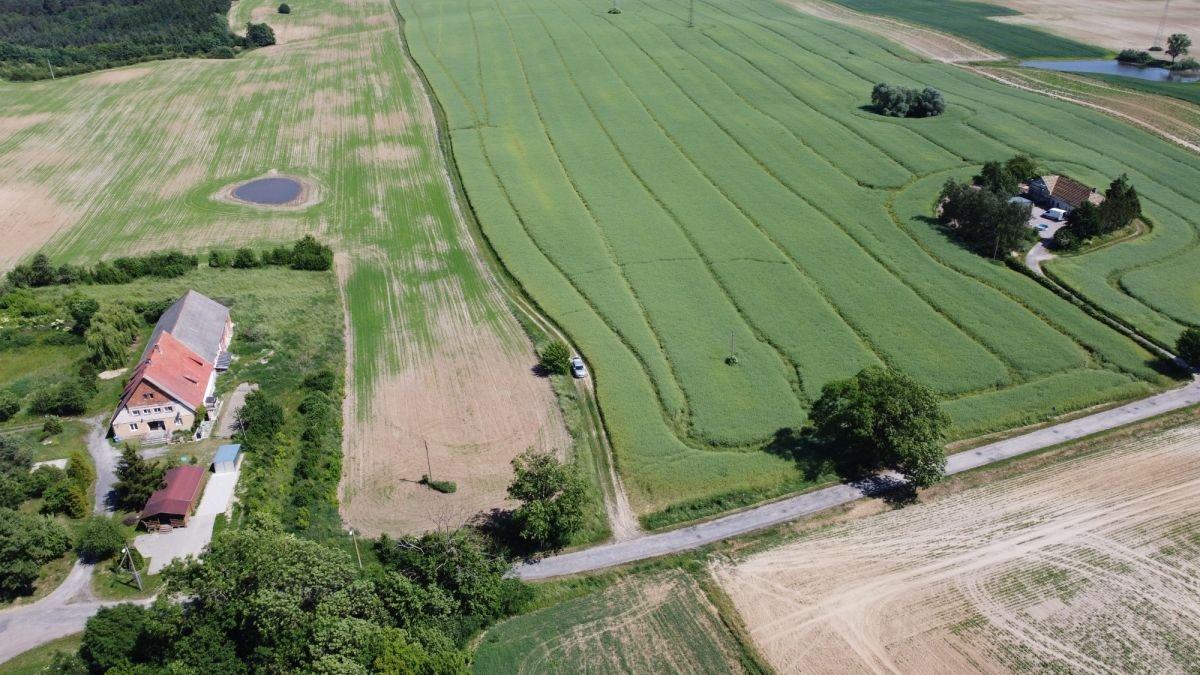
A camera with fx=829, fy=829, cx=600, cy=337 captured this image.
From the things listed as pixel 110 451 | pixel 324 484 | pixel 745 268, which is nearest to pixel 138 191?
pixel 110 451

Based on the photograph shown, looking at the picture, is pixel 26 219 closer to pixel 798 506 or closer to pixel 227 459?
pixel 227 459

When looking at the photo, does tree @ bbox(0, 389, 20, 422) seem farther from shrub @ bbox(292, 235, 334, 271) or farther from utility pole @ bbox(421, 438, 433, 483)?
utility pole @ bbox(421, 438, 433, 483)

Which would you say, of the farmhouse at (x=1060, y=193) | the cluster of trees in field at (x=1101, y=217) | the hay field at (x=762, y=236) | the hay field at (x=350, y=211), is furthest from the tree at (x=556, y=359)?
the farmhouse at (x=1060, y=193)

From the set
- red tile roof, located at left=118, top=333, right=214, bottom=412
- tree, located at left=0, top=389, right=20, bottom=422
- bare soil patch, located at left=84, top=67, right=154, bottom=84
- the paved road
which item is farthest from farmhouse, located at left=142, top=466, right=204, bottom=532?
bare soil patch, located at left=84, top=67, right=154, bottom=84

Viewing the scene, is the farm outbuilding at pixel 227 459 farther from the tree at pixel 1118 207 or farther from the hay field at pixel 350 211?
the tree at pixel 1118 207

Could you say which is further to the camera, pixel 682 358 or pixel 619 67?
pixel 619 67

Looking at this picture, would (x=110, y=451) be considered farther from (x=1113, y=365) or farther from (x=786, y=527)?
(x=1113, y=365)
